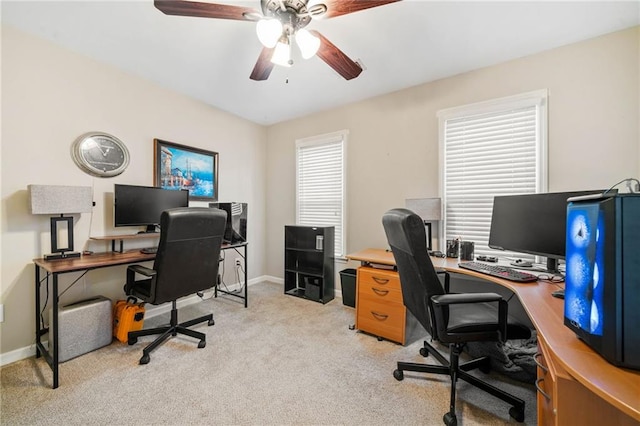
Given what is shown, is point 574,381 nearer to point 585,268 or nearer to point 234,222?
point 585,268

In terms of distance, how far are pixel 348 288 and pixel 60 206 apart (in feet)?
9.42

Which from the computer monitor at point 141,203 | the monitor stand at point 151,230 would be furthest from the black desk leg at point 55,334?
the monitor stand at point 151,230

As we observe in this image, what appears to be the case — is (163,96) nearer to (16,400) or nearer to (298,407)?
(16,400)

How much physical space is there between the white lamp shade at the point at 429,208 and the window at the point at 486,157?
0.25 m

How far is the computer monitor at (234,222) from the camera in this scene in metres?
3.16

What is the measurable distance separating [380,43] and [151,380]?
3.18 meters

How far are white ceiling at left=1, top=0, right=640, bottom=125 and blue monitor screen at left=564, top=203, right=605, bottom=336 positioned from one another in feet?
5.70

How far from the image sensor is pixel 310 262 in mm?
3656

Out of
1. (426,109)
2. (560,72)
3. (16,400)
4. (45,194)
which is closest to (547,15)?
(560,72)

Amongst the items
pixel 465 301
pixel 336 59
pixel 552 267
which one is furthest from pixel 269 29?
pixel 552 267

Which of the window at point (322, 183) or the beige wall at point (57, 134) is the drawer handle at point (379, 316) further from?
the beige wall at point (57, 134)

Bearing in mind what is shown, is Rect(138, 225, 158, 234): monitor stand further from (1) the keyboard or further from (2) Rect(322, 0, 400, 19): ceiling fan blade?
(1) the keyboard

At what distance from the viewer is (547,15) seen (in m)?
1.87

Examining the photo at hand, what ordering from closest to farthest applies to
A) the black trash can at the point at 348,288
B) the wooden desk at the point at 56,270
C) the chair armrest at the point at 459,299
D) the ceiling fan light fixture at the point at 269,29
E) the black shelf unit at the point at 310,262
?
the chair armrest at the point at 459,299
the ceiling fan light fixture at the point at 269,29
the wooden desk at the point at 56,270
the black trash can at the point at 348,288
the black shelf unit at the point at 310,262
